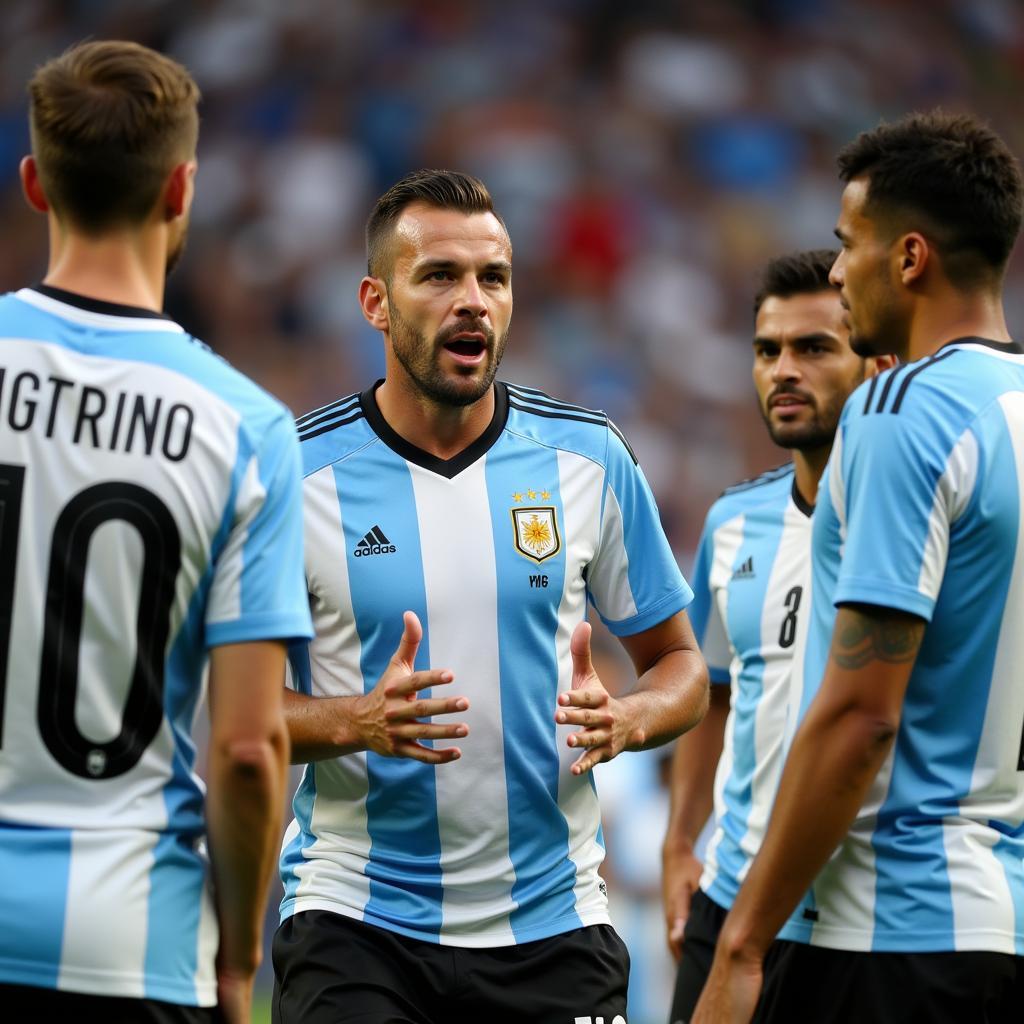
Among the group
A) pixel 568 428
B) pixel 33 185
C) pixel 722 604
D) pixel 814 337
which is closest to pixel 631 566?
pixel 568 428

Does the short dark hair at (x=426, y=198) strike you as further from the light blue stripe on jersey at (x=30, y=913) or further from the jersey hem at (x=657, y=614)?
the light blue stripe on jersey at (x=30, y=913)

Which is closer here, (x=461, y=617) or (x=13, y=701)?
(x=13, y=701)

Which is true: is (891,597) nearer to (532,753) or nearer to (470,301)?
(532,753)

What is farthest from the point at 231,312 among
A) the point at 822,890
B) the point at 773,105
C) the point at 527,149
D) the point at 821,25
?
the point at 822,890

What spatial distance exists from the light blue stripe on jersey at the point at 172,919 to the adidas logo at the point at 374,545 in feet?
4.09

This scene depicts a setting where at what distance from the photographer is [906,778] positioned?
3.06 meters

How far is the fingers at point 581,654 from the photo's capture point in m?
3.40

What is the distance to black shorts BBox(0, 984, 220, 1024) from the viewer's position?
244 centimetres

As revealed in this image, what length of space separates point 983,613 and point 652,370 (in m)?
9.62

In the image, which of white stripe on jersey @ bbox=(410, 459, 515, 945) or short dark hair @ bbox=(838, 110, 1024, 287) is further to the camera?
white stripe on jersey @ bbox=(410, 459, 515, 945)

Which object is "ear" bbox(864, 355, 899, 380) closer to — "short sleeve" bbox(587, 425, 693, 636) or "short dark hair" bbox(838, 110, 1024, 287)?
"short sleeve" bbox(587, 425, 693, 636)

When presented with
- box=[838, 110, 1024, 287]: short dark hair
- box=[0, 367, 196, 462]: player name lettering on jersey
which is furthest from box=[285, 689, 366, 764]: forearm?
box=[838, 110, 1024, 287]: short dark hair

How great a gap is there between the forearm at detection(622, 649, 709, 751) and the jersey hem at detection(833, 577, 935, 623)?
757mm

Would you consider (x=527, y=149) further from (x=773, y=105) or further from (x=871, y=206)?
(x=871, y=206)
